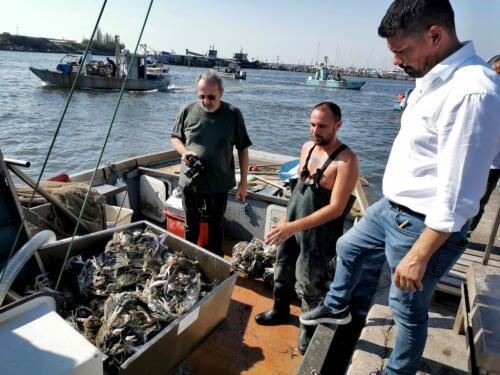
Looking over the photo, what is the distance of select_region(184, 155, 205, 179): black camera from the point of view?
9.94 ft

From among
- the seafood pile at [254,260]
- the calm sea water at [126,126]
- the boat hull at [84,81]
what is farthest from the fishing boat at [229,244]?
the boat hull at [84,81]

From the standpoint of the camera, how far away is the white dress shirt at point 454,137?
126 centimetres

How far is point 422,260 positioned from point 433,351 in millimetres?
1143

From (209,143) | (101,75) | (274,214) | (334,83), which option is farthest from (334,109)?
(334,83)

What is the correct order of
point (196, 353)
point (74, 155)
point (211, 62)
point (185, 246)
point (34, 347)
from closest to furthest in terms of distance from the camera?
point (34, 347)
point (196, 353)
point (185, 246)
point (74, 155)
point (211, 62)

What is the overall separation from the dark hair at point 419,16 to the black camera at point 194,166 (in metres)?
1.90

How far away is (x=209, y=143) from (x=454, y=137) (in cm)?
208

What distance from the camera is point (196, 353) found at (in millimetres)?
2650

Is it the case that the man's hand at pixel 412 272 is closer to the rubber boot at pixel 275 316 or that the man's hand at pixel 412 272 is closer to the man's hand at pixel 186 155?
the rubber boot at pixel 275 316

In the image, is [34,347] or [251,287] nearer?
[34,347]

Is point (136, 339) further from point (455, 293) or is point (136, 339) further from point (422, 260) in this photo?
point (455, 293)

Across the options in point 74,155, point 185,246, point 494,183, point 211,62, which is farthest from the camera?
point 211,62

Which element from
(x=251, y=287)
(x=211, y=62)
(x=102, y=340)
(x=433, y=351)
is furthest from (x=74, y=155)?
(x=211, y=62)

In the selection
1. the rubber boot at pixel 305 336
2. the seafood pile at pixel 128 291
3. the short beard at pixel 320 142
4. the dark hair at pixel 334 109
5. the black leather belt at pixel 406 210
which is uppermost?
the dark hair at pixel 334 109
